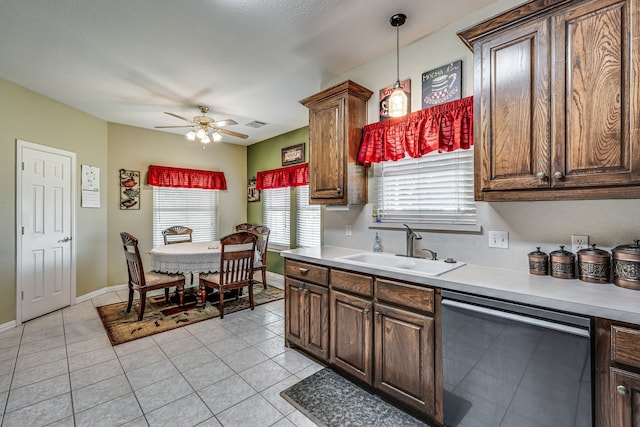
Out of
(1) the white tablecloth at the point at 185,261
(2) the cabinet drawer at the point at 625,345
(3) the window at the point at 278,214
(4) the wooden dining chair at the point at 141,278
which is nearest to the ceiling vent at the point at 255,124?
(3) the window at the point at 278,214

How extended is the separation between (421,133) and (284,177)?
3.18 meters

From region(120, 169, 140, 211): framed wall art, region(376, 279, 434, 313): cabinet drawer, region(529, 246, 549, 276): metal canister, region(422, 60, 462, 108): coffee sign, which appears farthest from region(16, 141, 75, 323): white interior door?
region(529, 246, 549, 276): metal canister

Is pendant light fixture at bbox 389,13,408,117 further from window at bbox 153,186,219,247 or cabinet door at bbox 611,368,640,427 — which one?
window at bbox 153,186,219,247

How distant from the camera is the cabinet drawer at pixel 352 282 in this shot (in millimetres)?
1962

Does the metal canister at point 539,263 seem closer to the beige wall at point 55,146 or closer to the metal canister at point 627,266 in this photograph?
the metal canister at point 627,266

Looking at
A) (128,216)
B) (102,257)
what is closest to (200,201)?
(128,216)

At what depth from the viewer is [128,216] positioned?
4.78 meters

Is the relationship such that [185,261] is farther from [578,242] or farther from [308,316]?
[578,242]

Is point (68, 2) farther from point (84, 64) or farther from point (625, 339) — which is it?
point (625, 339)

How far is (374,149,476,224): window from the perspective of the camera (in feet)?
7.19

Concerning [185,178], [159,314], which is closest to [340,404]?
[159,314]

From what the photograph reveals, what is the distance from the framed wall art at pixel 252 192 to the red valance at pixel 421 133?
145 inches

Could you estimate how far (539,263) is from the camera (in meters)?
1.70

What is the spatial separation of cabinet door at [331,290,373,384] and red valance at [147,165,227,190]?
4177 mm
